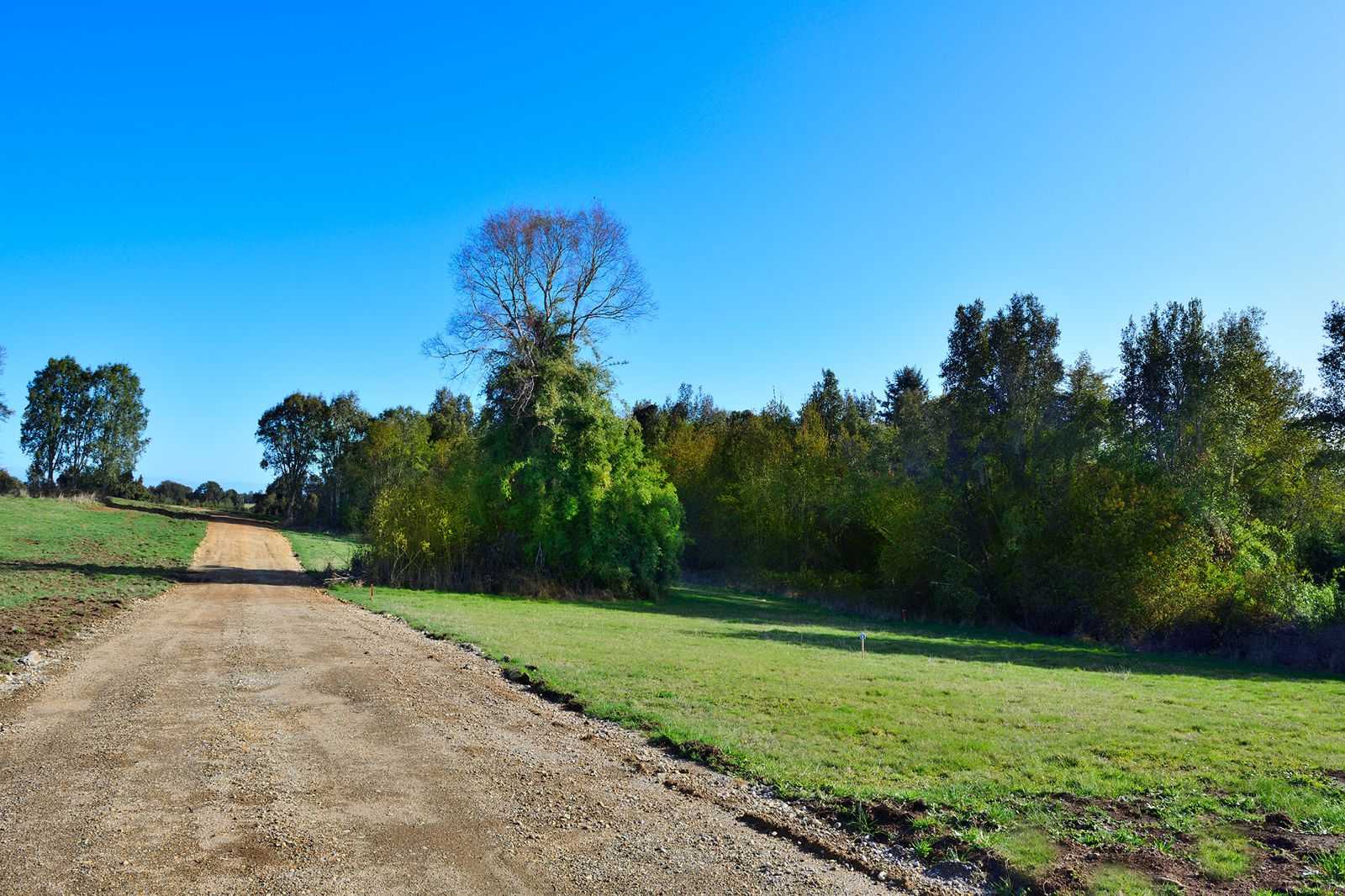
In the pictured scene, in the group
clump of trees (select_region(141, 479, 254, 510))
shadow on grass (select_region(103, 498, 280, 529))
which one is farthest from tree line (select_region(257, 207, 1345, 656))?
clump of trees (select_region(141, 479, 254, 510))

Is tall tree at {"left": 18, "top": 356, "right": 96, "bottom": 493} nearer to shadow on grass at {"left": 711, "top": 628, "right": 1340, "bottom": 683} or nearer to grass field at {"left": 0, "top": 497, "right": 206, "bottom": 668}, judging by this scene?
grass field at {"left": 0, "top": 497, "right": 206, "bottom": 668}

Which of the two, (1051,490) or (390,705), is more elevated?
(1051,490)

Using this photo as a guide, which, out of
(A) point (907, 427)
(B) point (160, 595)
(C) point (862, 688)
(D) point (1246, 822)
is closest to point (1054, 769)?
(D) point (1246, 822)

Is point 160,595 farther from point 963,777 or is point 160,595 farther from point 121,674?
point 963,777

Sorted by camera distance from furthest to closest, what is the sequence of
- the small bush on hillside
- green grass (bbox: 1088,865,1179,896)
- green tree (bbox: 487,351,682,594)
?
the small bush on hillside < green tree (bbox: 487,351,682,594) < green grass (bbox: 1088,865,1179,896)

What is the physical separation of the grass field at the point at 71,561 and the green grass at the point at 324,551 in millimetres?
5858

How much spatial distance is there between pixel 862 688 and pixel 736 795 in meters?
6.44

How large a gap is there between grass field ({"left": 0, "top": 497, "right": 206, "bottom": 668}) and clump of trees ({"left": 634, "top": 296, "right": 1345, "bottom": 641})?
30249 mm

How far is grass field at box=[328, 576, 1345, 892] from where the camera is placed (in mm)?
6301

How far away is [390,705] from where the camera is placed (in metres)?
10.4

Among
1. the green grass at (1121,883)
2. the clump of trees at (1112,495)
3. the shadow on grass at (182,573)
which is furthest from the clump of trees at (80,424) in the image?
the green grass at (1121,883)

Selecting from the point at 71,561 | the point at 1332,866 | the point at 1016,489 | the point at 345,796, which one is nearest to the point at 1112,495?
the point at 1016,489

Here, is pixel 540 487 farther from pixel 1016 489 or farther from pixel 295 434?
pixel 295 434

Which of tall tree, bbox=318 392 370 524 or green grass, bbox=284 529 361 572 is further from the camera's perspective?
tall tree, bbox=318 392 370 524
